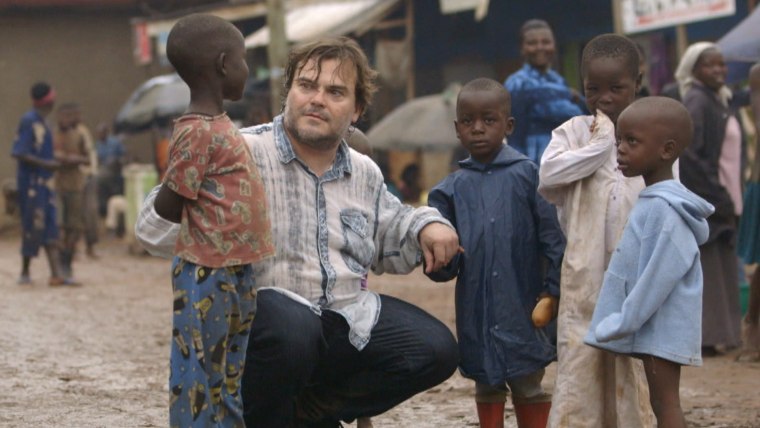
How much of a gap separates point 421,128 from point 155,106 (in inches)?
166

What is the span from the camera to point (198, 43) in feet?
14.6

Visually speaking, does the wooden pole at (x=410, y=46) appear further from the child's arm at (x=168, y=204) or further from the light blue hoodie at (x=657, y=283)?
the child's arm at (x=168, y=204)

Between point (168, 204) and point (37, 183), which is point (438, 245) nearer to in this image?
point (168, 204)

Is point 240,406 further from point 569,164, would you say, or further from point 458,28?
point 458,28

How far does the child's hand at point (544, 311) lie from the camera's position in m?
5.10

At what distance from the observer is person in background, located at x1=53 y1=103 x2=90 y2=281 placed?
14953 mm

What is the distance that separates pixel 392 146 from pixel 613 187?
10790mm

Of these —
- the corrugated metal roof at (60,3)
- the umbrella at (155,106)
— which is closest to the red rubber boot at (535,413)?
the umbrella at (155,106)

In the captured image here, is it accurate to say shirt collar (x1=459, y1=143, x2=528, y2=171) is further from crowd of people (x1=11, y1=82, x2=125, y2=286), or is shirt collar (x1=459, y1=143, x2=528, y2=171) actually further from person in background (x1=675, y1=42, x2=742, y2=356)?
crowd of people (x1=11, y1=82, x2=125, y2=286)

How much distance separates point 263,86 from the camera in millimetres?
18266

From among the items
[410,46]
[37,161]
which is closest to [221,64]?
[37,161]

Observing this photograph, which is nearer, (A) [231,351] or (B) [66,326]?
(A) [231,351]

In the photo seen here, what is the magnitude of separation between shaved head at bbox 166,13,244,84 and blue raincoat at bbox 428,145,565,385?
121 cm

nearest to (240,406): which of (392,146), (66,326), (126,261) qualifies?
(66,326)
